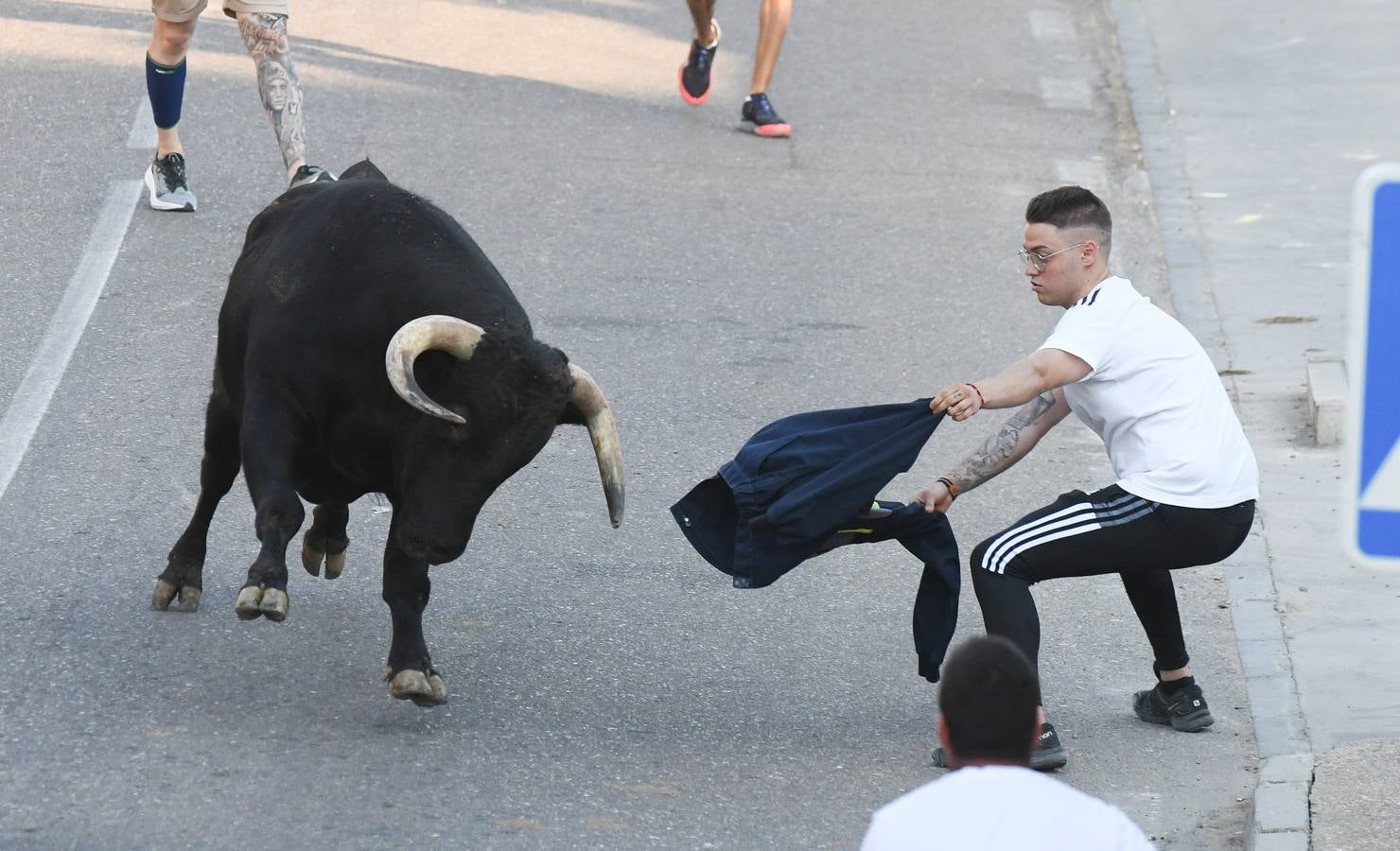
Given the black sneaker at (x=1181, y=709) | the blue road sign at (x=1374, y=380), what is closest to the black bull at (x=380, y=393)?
the black sneaker at (x=1181, y=709)

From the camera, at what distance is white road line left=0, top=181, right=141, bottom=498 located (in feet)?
24.5

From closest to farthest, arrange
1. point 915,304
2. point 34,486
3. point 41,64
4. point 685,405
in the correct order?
point 34,486 < point 685,405 < point 915,304 < point 41,64

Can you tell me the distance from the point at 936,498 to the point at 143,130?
6828mm

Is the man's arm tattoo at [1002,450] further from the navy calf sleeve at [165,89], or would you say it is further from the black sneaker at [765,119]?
the black sneaker at [765,119]

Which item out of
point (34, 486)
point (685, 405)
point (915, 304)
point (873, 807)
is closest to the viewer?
point (873, 807)

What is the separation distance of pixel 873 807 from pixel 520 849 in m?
1.02

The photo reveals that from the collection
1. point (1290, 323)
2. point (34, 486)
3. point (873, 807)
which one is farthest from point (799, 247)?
point (873, 807)

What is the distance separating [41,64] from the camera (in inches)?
468

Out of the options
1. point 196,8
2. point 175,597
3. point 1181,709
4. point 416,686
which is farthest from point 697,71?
point 416,686

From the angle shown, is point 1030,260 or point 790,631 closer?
point 1030,260

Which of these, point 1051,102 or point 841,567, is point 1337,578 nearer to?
point 841,567

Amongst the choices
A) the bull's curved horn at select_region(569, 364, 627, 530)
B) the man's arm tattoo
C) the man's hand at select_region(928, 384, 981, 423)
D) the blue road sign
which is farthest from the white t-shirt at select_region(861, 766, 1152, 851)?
the man's arm tattoo

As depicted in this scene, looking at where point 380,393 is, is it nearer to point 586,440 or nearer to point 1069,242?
point 1069,242

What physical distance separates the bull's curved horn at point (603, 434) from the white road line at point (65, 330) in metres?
2.69
